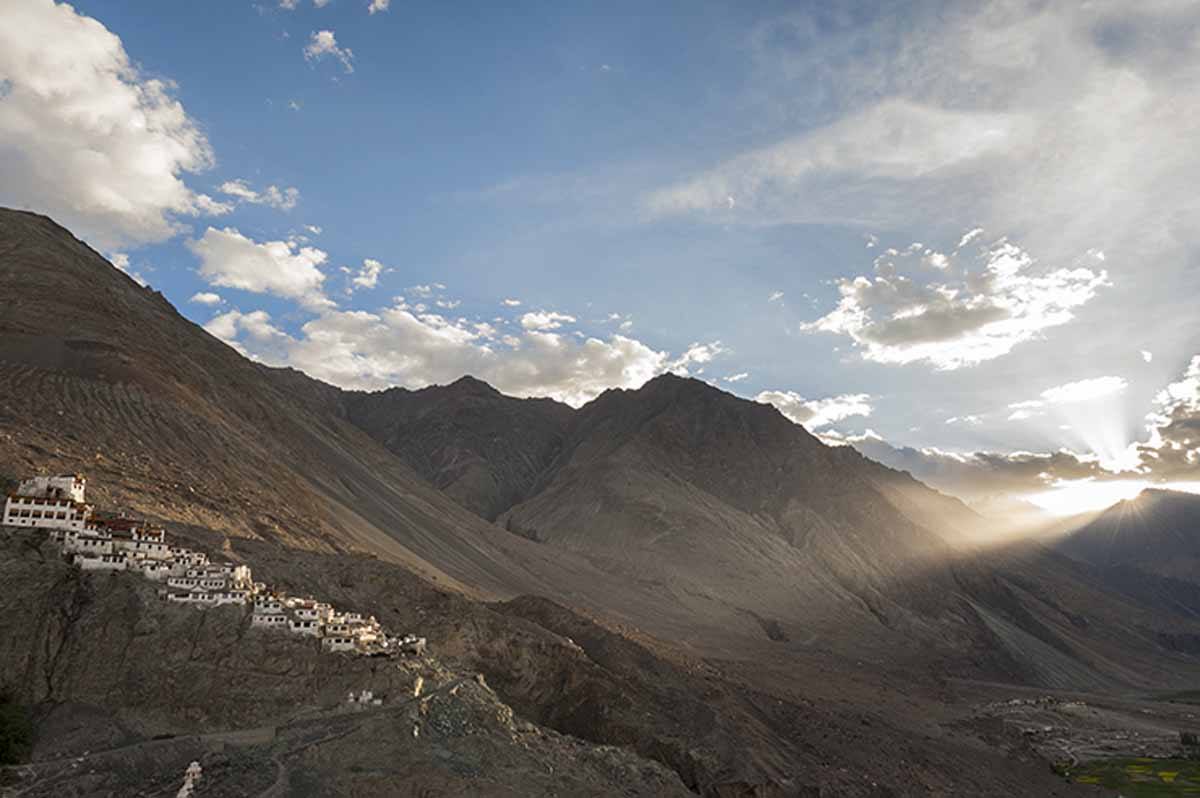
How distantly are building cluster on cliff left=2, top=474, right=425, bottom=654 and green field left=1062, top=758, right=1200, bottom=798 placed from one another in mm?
71550

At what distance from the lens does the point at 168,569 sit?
49625 millimetres

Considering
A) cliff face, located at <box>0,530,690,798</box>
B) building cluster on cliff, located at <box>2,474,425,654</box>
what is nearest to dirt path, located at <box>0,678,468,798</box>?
cliff face, located at <box>0,530,690,798</box>

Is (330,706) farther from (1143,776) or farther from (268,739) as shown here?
(1143,776)

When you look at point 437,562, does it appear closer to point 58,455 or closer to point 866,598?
point 58,455

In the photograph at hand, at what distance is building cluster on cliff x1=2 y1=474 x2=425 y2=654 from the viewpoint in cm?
4747

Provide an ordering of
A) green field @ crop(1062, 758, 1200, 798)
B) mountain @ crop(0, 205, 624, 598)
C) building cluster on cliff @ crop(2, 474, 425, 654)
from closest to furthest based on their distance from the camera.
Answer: building cluster on cliff @ crop(2, 474, 425, 654) → green field @ crop(1062, 758, 1200, 798) → mountain @ crop(0, 205, 624, 598)

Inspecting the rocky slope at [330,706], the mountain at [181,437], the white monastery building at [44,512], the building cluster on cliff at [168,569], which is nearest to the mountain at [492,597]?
the rocky slope at [330,706]

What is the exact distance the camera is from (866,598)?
18350 cm

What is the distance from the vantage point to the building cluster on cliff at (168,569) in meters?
47.5

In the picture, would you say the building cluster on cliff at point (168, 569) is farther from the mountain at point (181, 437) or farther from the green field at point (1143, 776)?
the green field at point (1143, 776)

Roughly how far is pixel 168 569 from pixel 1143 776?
93.7 m

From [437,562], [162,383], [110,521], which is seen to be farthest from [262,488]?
[110,521]

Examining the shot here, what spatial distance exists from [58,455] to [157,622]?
35364 millimetres

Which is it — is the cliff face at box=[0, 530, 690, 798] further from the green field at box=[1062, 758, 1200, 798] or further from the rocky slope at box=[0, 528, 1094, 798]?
the green field at box=[1062, 758, 1200, 798]
